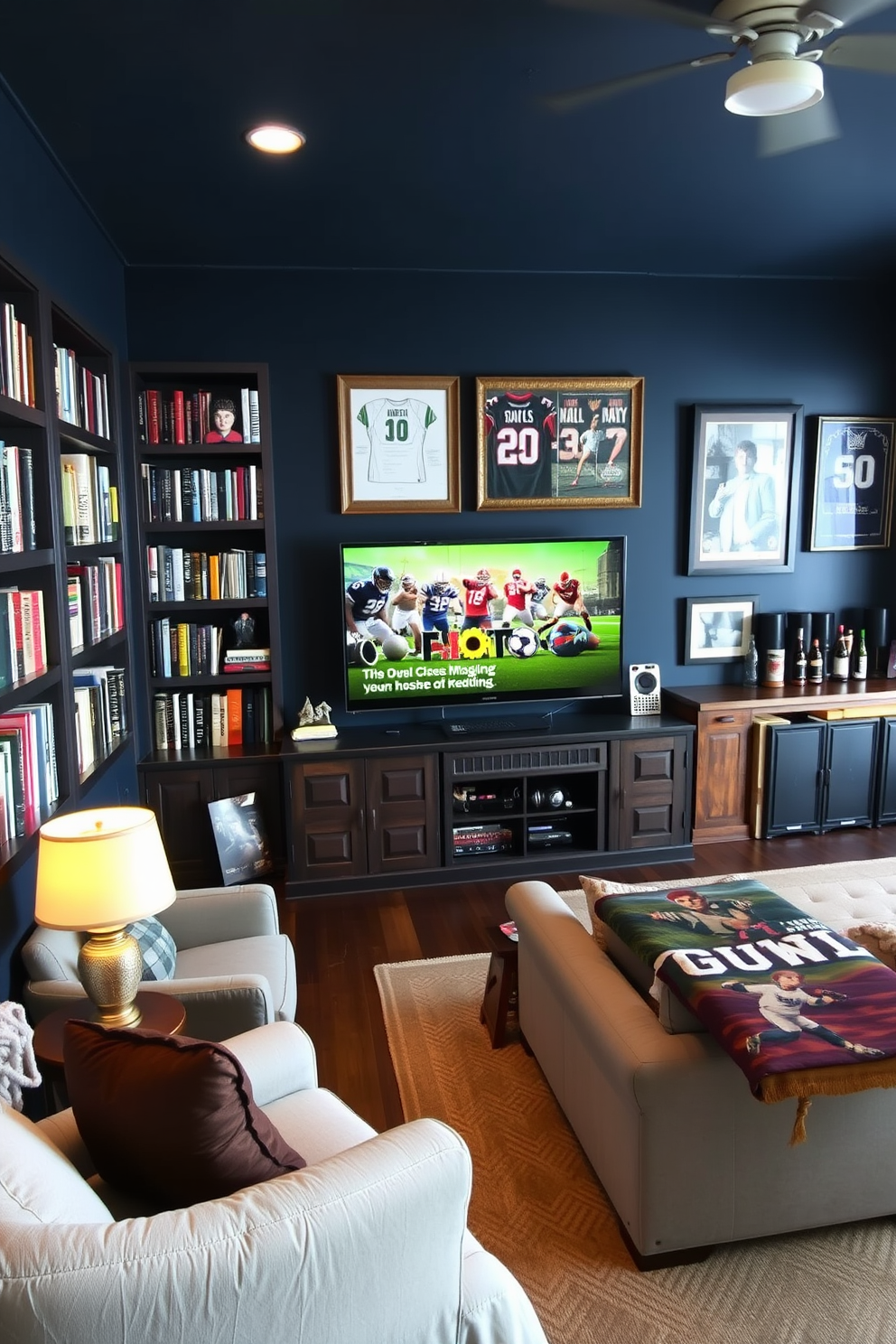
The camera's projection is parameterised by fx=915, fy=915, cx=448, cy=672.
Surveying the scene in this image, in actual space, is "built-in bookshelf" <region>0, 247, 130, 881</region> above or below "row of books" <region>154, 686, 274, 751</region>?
above

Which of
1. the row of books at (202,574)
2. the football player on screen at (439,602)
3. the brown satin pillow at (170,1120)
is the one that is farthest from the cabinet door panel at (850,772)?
the brown satin pillow at (170,1120)

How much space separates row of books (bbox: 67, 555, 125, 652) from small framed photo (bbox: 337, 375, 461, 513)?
1.16m

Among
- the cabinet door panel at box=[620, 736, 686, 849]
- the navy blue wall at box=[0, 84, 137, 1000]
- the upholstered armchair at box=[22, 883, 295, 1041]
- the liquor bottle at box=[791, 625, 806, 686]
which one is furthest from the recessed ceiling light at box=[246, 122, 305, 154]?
the liquor bottle at box=[791, 625, 806, 686]

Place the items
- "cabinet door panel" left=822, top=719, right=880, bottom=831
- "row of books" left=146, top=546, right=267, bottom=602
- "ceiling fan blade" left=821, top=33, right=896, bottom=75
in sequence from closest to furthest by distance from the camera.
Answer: "ceiling fan blade" left=821, top=33, right=896, bottom=75 < "row of books" left=146, top=546, right=267, bottom=602 < "cabinet door panel" left=822, top=719, right=880, bottom=831

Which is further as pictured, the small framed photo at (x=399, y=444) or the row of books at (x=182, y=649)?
the small framed photo at (x=399, y=444)

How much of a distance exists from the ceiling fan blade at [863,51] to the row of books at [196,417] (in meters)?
2.63

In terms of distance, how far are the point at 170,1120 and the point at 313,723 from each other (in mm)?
2999

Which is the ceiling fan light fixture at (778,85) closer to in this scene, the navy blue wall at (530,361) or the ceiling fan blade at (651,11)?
the ceiling fan blade at (651,11)

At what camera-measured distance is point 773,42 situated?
2.12 m

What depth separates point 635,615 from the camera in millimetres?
4863

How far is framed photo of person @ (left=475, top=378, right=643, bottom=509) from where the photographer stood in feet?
14.8

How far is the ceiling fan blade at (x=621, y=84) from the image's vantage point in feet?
7.00

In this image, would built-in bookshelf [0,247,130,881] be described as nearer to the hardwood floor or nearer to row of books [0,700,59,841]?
row of books [0,700,59,841]

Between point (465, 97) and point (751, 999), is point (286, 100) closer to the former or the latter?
point (465, 97)
